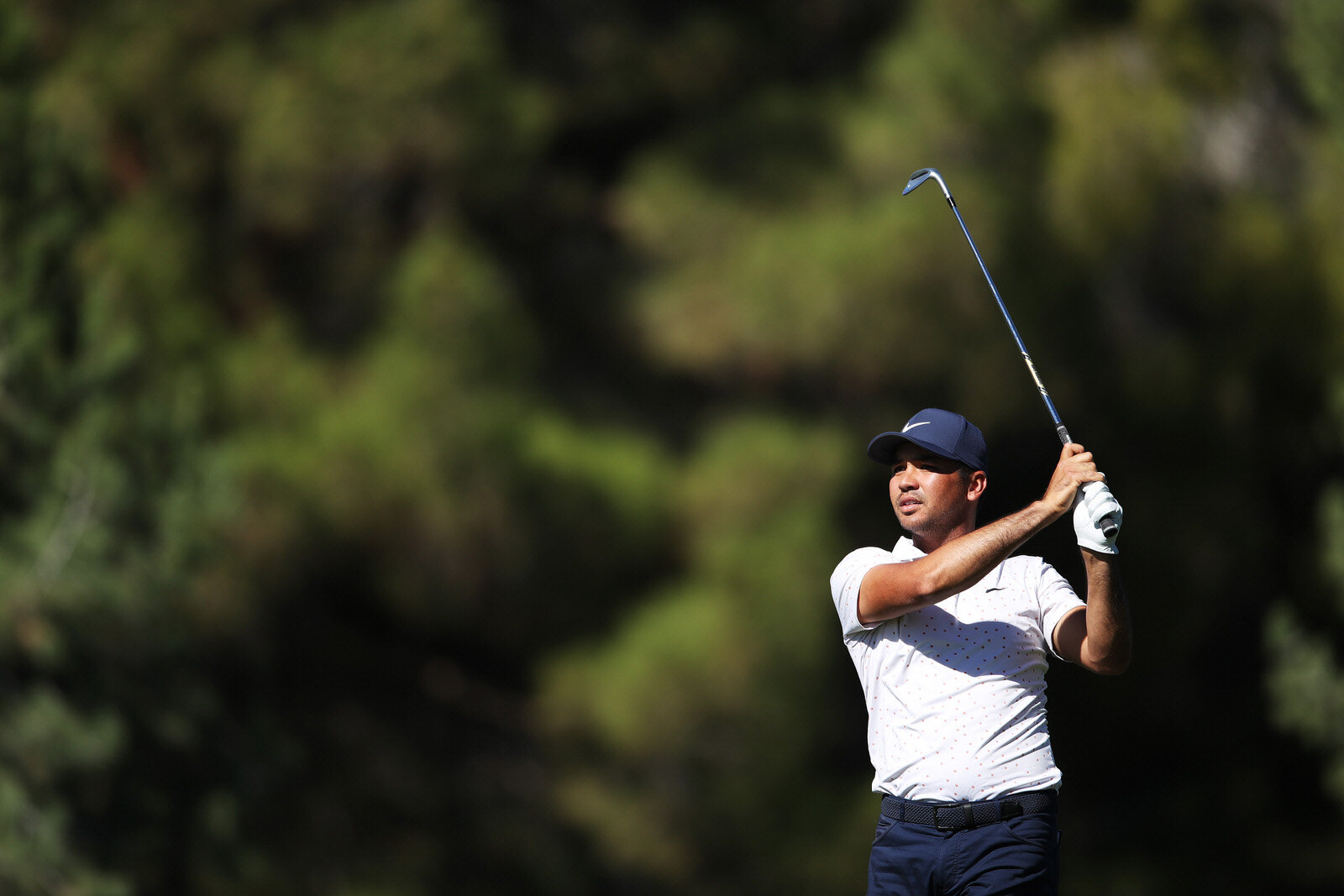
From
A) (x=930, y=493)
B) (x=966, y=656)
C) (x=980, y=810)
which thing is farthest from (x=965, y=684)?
(x=930, y=493)

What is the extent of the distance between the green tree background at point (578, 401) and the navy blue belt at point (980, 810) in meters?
6.17

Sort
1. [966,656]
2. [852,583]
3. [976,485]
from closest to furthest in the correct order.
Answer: [966,656]
[852,583]
[976,485]

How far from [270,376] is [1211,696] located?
7654 millimetres

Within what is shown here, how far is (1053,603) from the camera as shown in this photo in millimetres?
2893

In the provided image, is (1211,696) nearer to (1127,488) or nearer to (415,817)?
(1127,488)

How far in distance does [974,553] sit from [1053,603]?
A: 35cm

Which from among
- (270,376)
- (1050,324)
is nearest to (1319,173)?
(1050,324)

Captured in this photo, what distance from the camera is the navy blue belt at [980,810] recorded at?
275 centimetres

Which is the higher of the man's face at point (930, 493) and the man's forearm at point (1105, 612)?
the man's face at point (930, 493)

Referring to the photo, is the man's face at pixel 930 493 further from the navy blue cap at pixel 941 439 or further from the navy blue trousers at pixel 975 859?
the navy blue trousers at pixel 975 859

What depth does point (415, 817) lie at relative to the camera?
33.1ft

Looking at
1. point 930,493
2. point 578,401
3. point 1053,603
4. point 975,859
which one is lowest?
point 975,859

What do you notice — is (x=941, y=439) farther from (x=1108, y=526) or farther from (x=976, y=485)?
(x=1108, y=526)

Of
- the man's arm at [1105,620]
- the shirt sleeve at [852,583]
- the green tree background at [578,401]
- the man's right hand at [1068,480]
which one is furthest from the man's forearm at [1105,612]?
the green tree background at [578,401]
